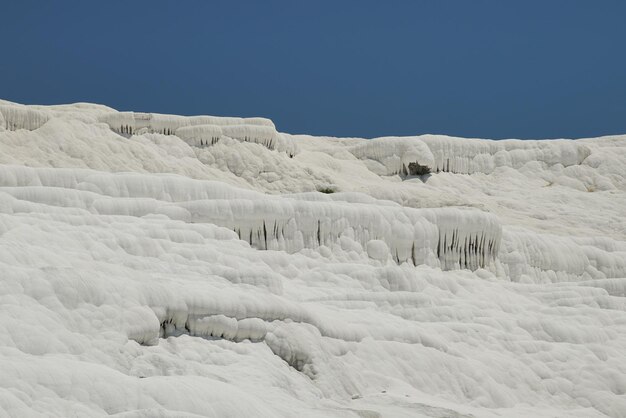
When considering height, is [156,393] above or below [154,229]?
below

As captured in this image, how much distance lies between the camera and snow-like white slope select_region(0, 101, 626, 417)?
976cm

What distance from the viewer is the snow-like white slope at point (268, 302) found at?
9.76m

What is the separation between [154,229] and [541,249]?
11.9 meters

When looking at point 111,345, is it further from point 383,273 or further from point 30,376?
point 383,273

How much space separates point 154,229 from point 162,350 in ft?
15.7

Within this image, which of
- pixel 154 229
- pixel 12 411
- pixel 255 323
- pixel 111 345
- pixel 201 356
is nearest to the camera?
pixel 12 411

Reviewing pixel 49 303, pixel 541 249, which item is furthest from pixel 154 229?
pixel 541 249

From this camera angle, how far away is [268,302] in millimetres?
12172

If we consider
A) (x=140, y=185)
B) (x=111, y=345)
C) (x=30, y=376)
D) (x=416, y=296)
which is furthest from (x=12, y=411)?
(x=140, y=185)

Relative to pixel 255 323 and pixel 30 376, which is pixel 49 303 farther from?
pixel 255 323

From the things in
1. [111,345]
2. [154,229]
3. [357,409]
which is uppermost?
[154,229]

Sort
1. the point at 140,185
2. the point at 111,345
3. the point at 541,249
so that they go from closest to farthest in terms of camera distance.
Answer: the point at 111,345 → the point at 140,185 → the point at 541,249

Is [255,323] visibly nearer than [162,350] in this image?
No

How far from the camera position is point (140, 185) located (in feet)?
66.0
